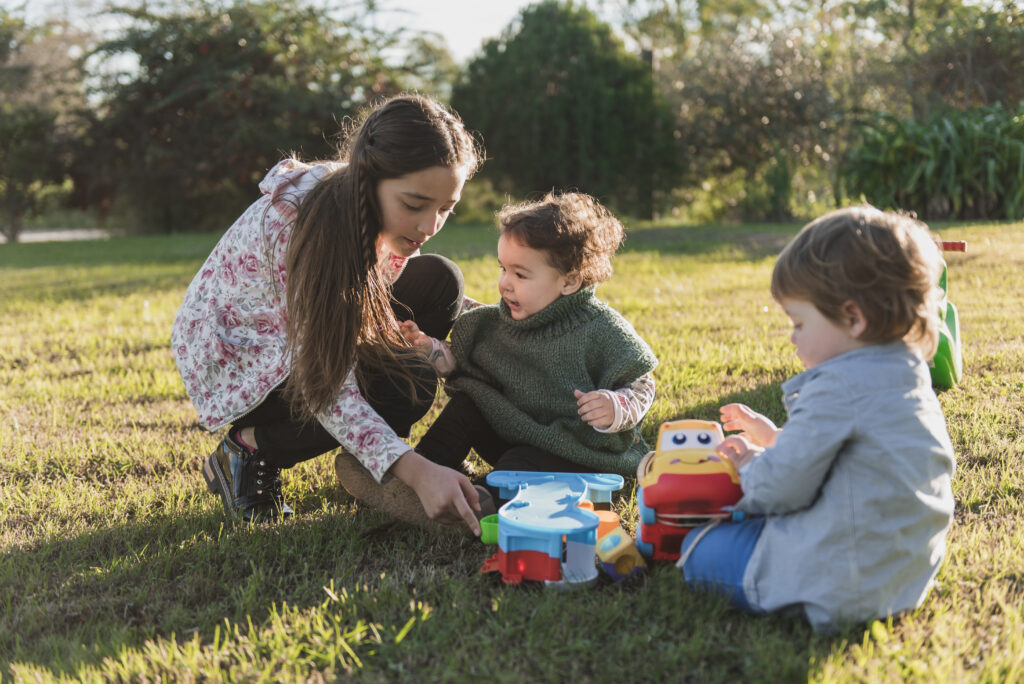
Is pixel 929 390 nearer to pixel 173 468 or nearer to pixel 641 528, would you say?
pixel 641 528

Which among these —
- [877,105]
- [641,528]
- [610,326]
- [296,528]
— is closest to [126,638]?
[296,528]

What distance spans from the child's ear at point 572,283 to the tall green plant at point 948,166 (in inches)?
276

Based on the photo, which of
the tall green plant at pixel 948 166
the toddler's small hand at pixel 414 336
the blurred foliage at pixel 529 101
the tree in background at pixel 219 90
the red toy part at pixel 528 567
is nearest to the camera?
the red toy part at pixel 528 567

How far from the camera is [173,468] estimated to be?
114 inches

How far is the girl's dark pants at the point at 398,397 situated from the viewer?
8.43ft

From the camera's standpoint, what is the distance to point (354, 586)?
6.56ft

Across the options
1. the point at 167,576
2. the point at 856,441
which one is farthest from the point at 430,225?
the point at 856,441

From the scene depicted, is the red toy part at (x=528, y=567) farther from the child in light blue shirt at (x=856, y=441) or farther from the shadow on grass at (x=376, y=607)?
the child in light blue shirt at (x=856, y=441)

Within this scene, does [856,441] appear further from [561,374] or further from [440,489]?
[561,374]

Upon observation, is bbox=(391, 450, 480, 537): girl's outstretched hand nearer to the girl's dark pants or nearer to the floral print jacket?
the girl's dark pants

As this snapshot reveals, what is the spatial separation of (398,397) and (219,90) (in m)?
11.9

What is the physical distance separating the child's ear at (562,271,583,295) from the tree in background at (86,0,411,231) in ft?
36.8

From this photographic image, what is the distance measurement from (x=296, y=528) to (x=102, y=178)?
13388mm

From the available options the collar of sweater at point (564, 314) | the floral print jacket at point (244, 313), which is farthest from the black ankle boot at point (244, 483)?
the collar of sweater at point (564, 314)
